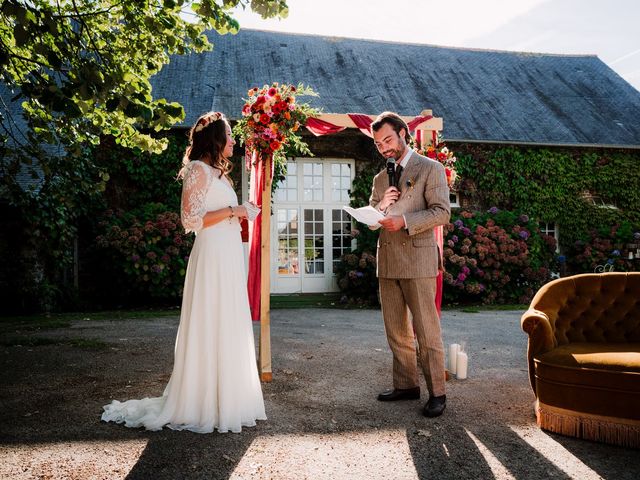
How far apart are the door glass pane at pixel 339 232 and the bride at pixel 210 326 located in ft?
29.0

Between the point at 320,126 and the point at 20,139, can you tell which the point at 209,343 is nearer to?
the point at 320,126

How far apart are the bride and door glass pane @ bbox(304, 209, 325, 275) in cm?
866

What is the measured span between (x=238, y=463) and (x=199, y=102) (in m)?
10.4

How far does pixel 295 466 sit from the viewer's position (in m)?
2.92

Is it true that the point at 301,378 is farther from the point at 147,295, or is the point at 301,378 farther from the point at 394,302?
A: the point at 147,295

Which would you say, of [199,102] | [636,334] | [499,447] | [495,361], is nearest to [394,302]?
[499,447]

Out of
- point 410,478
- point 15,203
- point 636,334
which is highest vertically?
point 15,203

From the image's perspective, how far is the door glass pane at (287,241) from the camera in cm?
1226

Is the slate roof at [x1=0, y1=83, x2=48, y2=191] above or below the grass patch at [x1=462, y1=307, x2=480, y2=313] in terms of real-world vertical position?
above

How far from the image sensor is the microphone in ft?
12.6

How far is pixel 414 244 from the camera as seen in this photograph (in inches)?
149

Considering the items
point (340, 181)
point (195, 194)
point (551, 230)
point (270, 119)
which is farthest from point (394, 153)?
point (551, 230)

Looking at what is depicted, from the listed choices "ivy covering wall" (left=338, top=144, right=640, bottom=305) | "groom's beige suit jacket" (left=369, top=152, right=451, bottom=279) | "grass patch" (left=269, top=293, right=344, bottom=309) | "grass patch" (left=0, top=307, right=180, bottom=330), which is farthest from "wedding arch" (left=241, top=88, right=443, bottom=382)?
"ivy covering wall" (left=338, top=144, right=640, bottom=305)

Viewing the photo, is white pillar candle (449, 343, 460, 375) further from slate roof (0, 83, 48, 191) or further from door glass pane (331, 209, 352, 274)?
slate roof (0, 83, 48, 191)
